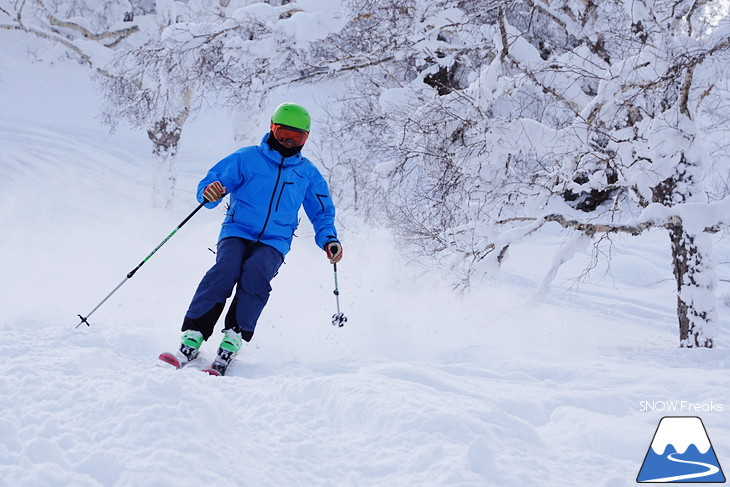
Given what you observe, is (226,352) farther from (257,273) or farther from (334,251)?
(334,251)

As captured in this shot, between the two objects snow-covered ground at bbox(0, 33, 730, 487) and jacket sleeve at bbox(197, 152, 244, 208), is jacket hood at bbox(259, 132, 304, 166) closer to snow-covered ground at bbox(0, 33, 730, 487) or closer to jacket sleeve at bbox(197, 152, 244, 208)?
jacket sleeve at bbox(197, 152, 244, 208)

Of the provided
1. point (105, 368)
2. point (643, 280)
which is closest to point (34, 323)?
point (105, 368)

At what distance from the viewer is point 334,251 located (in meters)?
4.74

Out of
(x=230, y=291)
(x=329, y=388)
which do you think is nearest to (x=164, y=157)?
(x=230, y=291)

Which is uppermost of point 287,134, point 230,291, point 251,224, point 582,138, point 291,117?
point 582,138

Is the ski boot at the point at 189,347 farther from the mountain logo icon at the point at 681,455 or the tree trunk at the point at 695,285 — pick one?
the tree trunk at the point at 695,285

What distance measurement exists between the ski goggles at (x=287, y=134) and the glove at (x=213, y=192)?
577 millimetres

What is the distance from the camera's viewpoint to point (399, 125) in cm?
717

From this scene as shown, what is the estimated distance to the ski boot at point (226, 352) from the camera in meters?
3.85

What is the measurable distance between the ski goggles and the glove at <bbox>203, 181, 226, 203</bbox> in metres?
0.58

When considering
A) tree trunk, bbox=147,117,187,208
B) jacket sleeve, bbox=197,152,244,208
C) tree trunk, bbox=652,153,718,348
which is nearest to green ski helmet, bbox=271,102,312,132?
jacket sleeve, bbox=197,152,244,208

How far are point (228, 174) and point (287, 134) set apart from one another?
1.70 ft

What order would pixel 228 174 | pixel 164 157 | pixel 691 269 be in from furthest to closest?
pixel 164 157, pixel 691 269, pixel 228 174

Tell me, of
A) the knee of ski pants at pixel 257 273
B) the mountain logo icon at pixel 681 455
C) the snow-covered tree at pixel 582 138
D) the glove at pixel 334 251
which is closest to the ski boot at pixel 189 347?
the knee of ski pants at pixel 257 273
